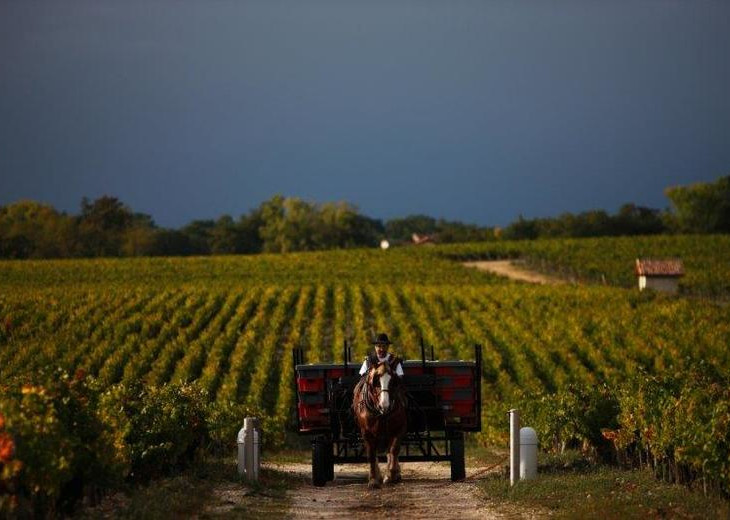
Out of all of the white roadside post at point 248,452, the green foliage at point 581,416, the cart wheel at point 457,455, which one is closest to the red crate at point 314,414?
the white roadside post at point 248,452

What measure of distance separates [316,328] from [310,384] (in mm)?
36134

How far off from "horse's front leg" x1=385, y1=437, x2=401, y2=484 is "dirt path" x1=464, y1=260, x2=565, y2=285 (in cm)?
6156

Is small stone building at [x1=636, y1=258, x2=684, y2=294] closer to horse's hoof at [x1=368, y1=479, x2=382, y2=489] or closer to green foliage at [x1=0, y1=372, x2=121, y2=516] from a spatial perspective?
horse's hoof at [x1=368, y1=479, x2=382, y2=489]

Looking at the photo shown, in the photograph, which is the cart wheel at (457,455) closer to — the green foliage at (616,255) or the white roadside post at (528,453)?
the white roadside post at (528,453)

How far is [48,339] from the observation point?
51469 mm

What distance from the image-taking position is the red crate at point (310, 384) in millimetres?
19297

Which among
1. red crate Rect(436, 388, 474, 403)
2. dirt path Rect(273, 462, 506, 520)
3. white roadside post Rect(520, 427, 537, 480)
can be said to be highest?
red crate Rect(436, 388, 474, 403)

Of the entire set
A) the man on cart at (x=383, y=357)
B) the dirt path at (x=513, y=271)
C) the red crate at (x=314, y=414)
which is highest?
the dirt path at (x=513, y=271)

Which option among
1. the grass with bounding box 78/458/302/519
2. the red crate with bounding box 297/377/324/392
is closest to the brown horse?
the red crate with bounding box 297/377/324/392

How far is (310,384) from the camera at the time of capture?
760 inches

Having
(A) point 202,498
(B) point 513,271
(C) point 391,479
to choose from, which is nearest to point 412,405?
(C) point 391,479

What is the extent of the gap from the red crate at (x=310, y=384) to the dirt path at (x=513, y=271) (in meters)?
61.0

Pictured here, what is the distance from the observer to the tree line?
124 m

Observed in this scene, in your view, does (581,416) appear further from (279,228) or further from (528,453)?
(279,228)
